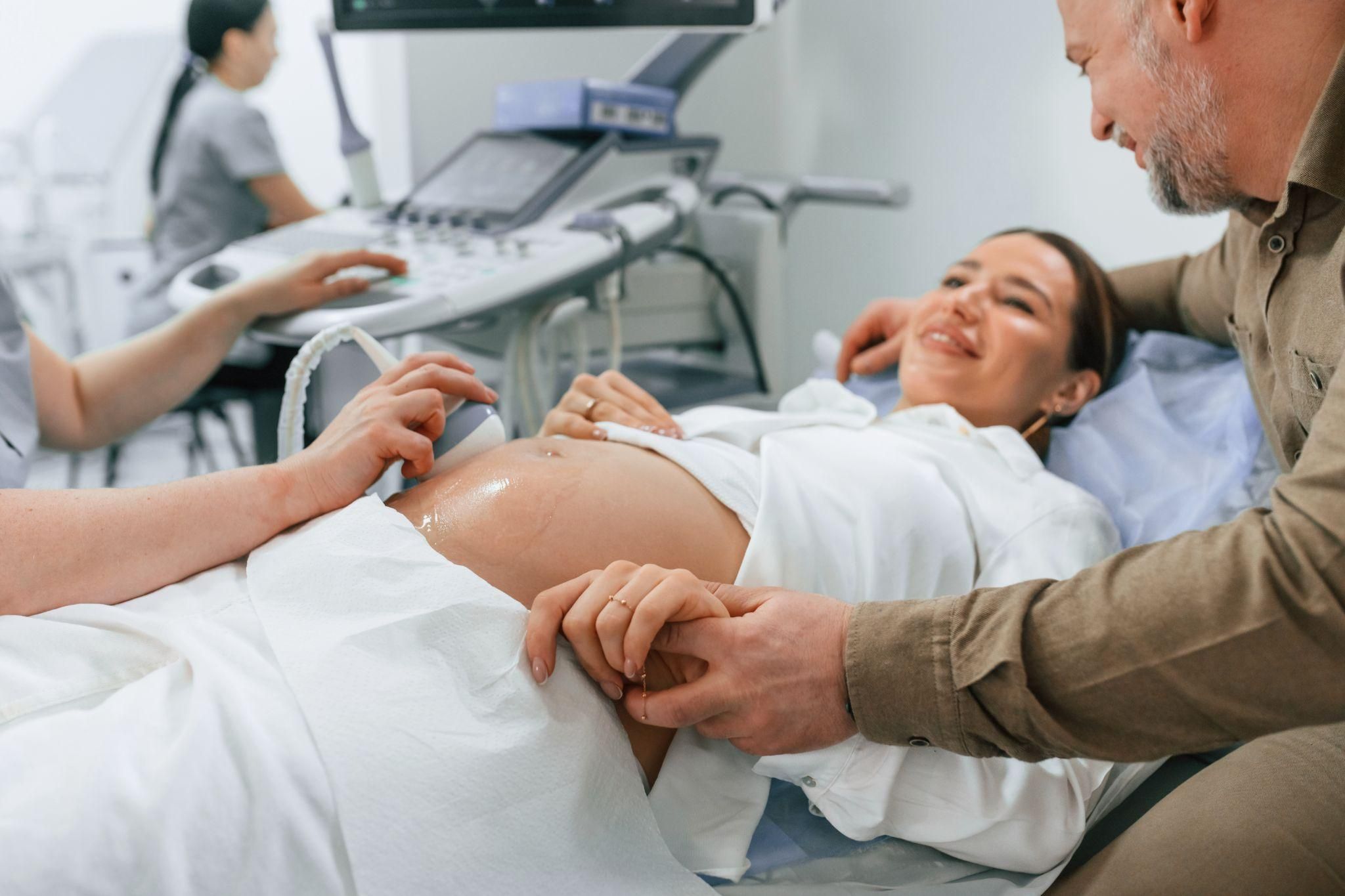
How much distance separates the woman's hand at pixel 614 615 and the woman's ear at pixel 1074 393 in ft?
2.79

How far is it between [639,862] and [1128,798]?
0.55 m

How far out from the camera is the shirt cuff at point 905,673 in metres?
0.84

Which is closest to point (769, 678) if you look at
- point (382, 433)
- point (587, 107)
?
point (382, 433)

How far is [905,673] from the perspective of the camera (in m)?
0.84

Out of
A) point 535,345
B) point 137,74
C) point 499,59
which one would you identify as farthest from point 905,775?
point 137,74

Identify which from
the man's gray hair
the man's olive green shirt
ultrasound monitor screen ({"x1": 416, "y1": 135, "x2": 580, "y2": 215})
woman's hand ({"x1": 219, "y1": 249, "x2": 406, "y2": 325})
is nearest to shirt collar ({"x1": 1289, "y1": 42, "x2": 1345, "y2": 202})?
the man's olive green shirt

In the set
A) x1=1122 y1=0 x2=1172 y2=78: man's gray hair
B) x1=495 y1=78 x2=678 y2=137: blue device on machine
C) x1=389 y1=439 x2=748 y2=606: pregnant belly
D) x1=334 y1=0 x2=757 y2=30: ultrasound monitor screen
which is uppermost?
Result: x1=334 y1=0 x2=757 y2=30: ultrasound monitor screen

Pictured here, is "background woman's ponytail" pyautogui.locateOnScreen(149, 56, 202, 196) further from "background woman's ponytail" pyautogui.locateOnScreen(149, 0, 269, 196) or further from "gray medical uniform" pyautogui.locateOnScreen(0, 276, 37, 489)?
"gray medical uniform" pyautogui.locateOnScreen(0, 276, 37, 489)

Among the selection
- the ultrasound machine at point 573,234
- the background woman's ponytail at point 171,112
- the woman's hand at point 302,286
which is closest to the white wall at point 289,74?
the background woman's ponytail at point 171,112

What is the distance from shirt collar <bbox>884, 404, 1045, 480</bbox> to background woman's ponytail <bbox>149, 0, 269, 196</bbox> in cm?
212

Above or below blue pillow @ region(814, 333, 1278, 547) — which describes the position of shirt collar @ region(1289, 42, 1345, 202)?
above

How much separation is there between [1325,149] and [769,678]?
27.2 inches

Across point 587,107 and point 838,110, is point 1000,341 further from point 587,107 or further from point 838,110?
point 838,110

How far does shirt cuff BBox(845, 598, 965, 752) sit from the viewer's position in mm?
841
